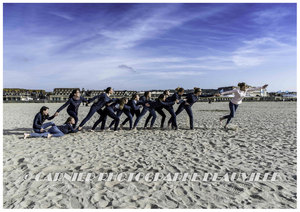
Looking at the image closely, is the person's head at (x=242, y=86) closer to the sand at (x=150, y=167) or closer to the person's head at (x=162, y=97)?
the sand at (x=150, y=167)

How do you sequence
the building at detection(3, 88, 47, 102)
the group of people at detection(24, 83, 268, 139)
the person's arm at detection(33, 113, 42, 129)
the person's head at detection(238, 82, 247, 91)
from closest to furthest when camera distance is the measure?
the person's arm at detection(33, 113, 42, 129) → the group of people at detection(24, 83, 268, 139) → the person's head at detection(238, 82, 247, 91) → the building at detection(3, 88, 47, 102)

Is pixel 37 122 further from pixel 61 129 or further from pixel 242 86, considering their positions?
pixel 242 86

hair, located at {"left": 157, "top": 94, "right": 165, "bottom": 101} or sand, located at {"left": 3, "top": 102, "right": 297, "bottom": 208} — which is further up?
hair, located at {"left": 157, "top": 94, "right": 165, "bottom": 101}

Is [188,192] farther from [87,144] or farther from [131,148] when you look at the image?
[87,144]

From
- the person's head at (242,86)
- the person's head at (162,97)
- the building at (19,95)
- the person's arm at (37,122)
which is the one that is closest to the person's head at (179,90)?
the person's head at (162,97)

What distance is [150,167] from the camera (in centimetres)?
494

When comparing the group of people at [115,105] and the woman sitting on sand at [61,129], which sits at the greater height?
the group of people at [115,105]

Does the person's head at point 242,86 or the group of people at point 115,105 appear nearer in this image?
the group of people at point 115,105

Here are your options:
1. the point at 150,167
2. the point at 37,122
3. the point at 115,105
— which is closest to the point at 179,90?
the point at 115,105

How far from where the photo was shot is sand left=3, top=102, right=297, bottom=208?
11.5 feet

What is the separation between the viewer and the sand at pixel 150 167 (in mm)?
3499

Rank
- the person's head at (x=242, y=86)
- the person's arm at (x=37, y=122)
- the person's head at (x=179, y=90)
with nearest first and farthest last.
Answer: the person's arm at (x=37, y=122) < the person's head at (x=242, y=86) < the person's head at (x=179, y=90)

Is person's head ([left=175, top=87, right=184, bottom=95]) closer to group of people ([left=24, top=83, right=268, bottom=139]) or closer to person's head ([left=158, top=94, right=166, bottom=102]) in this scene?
group of people ([left=24, top=83, right=268, bottom=139])

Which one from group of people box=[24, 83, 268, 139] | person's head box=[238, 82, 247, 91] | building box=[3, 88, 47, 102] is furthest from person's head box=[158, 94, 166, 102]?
building box=[3, 88, 47, 102]
